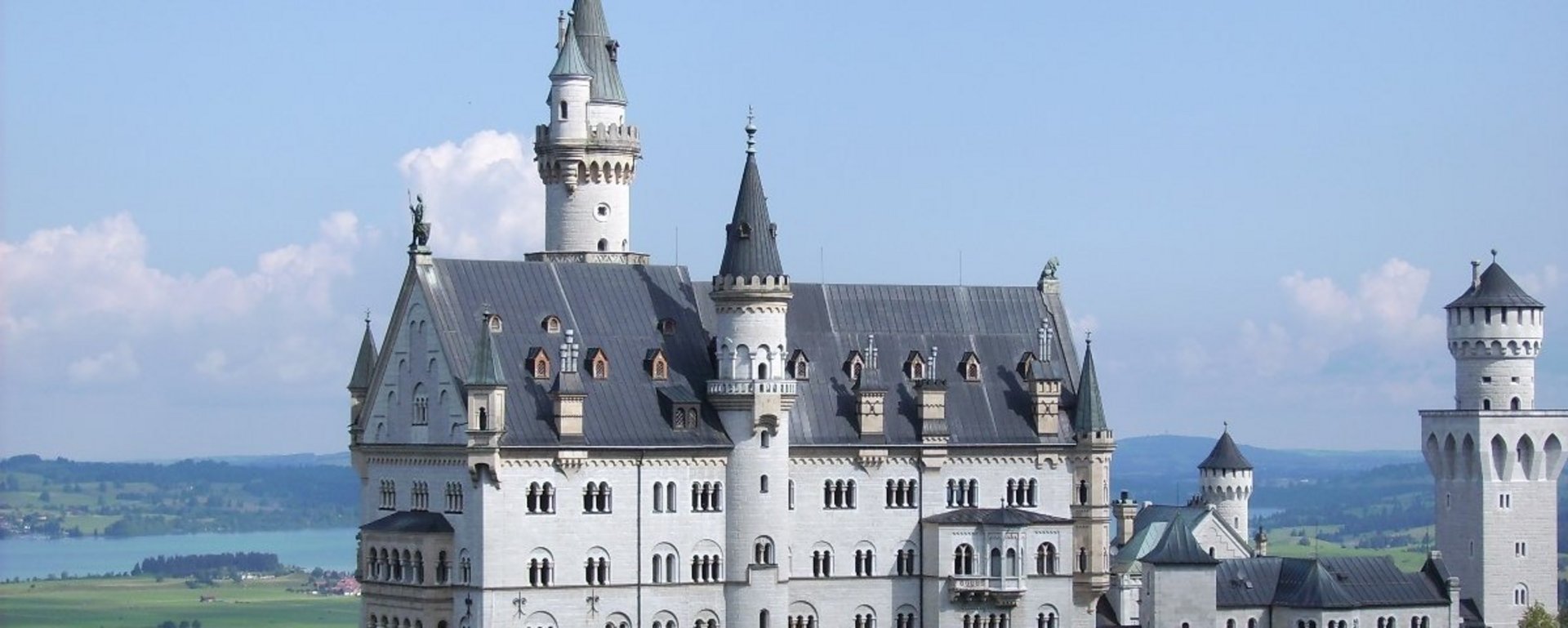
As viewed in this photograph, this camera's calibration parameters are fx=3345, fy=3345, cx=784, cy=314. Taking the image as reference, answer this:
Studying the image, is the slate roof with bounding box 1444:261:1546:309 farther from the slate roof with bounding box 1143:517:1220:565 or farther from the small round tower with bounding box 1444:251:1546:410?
the slate roof with bounding box 1143:517:1220:565

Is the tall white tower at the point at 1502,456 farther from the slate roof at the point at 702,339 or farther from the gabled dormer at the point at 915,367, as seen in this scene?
the gabled dormer at the point at 915,367

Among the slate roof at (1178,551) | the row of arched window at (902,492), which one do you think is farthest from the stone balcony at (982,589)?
the slate roof at (1178,551)

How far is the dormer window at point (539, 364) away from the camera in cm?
13738

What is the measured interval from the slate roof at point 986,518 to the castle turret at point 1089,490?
3235 millimetres

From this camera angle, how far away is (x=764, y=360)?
141 metres

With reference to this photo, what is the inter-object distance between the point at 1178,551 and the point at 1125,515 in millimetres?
14439

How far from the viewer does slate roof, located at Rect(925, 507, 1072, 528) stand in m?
146

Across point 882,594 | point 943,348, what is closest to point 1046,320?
point 943,348

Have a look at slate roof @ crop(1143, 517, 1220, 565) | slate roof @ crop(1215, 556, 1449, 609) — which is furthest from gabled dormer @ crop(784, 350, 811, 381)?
slate roof @ crop(1215, 556, 1449, 609)

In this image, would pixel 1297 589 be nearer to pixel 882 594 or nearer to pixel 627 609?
pixel 882 594

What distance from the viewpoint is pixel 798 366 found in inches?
5743

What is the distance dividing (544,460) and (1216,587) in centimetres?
4112

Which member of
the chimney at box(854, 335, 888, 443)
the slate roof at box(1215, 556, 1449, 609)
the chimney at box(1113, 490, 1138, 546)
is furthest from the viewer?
the chimney at box(1113, 490, 1138, 546)

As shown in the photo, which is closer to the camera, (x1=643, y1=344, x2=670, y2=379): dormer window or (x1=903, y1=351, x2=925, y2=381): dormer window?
(x1=643, y1=344, x2=670, y2=379): dormer window
